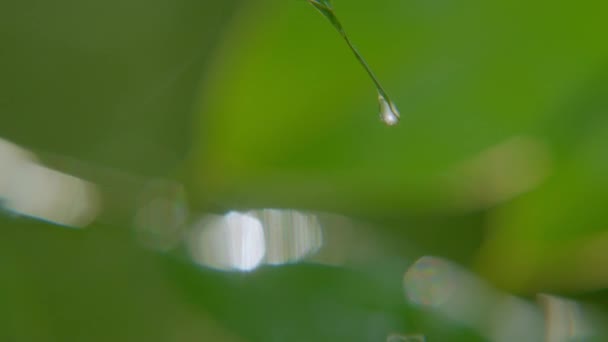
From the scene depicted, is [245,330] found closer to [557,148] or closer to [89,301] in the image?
[89,301]

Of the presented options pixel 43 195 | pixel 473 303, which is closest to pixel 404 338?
pixel 473 303

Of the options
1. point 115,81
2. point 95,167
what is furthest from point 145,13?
point 95,167

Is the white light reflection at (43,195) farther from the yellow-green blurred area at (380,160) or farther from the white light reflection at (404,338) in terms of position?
the white light reflection at (404,338)

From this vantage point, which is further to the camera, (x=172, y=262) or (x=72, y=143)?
(x=72, y=143)

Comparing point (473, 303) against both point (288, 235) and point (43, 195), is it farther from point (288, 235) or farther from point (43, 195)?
point (43, 195)

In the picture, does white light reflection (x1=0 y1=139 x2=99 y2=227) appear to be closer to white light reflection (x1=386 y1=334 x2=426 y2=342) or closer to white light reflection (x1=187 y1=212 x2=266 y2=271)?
white light reflection (x1=187 y1=212 x2=266 y2=271)
